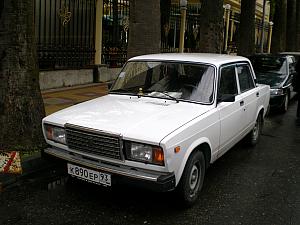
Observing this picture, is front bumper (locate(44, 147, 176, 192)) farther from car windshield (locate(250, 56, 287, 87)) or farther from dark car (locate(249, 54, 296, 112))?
car windshield (locate(250, 56, 287, 87))

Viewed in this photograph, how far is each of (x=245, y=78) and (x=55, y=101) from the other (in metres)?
4.96

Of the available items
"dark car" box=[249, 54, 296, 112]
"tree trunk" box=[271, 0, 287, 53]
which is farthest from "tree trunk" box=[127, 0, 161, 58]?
"tree trunk" box=[271, 0, 287, 53]

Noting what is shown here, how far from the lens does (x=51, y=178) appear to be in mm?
5203

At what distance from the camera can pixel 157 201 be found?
4.54 meters

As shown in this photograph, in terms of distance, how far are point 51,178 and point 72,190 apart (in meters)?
0.53

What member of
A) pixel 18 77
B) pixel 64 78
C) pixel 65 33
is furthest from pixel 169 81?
pixel 65 33

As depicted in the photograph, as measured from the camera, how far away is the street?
411 cm

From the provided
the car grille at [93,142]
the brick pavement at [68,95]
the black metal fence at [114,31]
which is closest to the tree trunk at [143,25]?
the brick pavement at [68,95]

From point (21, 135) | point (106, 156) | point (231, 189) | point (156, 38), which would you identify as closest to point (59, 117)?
point (106, 156)

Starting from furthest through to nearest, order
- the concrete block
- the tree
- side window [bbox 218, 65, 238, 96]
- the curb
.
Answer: the concrete block < the tree < side window [bbox 218, 65, 238, 96] < the curb

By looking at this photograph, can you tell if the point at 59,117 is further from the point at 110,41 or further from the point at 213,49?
the point at 110,41

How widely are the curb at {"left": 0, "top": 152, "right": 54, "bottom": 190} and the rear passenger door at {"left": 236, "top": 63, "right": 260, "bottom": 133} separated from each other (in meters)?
2.99

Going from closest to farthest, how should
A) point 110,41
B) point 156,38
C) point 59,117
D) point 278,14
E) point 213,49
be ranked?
1. point 59,117
2. point 156,38
3. point 213,49
4. point 110,41
5. point 278,14

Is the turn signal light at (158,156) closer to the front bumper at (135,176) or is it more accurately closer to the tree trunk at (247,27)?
the front bumper at (135,176)
